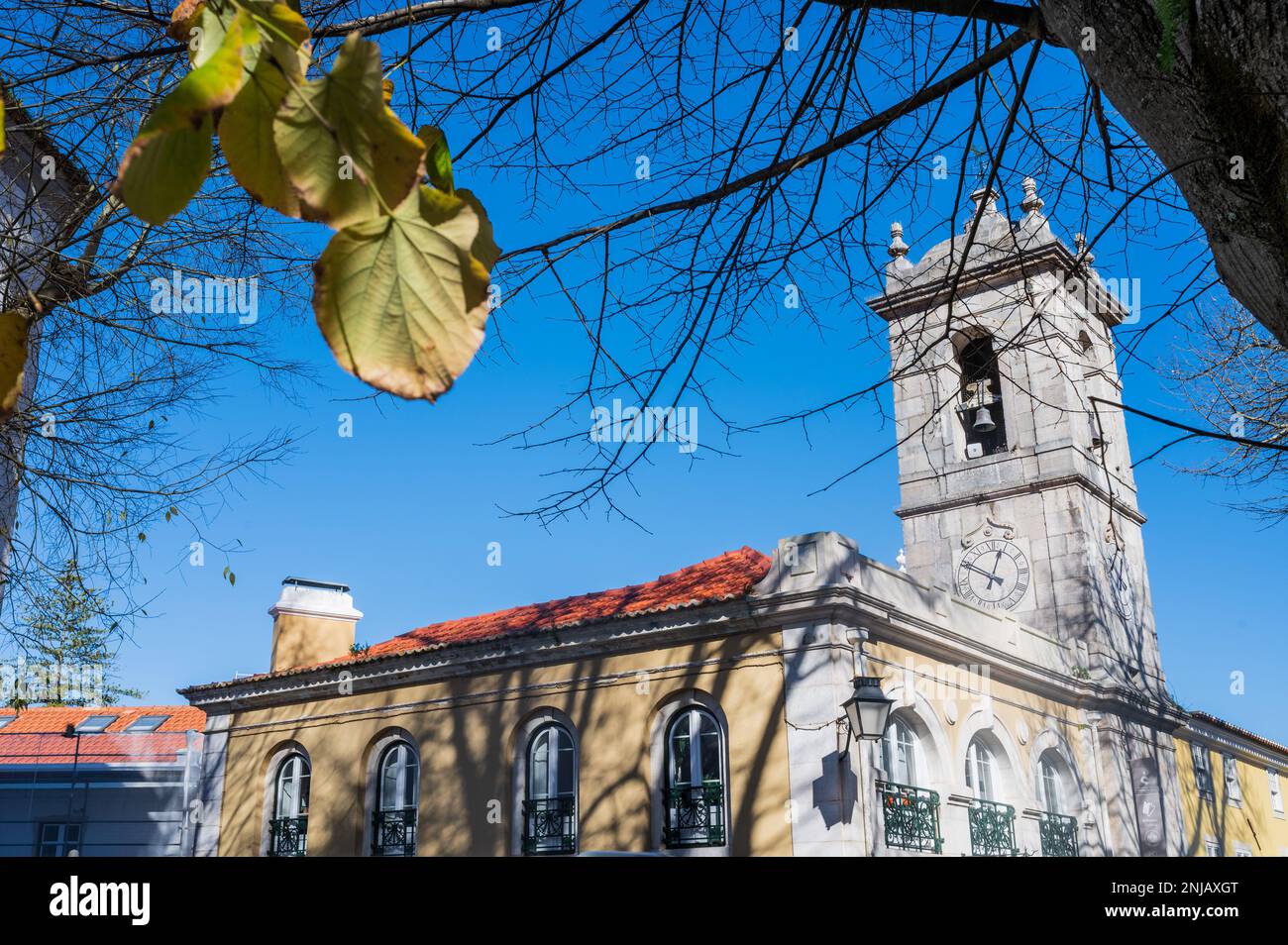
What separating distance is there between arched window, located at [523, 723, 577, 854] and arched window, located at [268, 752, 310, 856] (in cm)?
490

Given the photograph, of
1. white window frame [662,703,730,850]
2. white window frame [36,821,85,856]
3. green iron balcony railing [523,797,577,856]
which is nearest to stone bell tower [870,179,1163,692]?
white window frame [662,703,730,850]

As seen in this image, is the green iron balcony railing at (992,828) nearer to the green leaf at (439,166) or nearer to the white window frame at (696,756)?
the white window frame at (696,756)

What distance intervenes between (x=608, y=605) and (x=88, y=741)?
559 inches

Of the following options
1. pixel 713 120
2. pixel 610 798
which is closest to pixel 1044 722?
pixel 610 798

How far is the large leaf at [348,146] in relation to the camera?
61 centimetres

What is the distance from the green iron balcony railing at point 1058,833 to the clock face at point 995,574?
4195 mm

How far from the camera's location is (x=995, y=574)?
71.3 feet

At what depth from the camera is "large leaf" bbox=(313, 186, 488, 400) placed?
23.3 inches

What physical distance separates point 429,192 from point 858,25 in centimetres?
357

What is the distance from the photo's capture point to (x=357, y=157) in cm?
62

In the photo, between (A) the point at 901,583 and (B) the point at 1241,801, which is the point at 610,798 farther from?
(B) the point at 1241,801

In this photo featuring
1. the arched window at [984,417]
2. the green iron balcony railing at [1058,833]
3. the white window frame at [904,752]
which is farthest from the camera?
the arched window at [984,417]

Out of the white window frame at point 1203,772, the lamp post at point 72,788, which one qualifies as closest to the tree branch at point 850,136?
the lamp post at point 72,788
